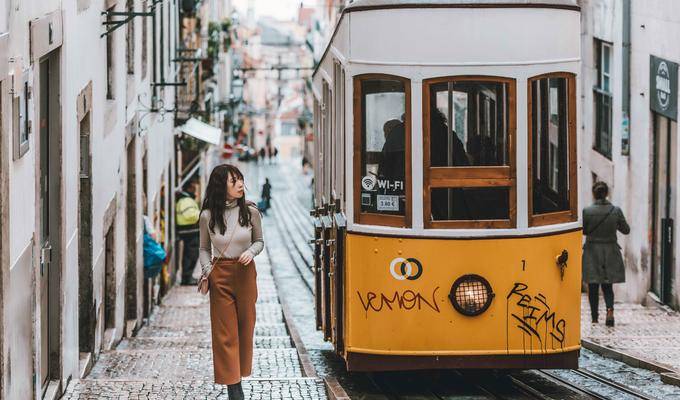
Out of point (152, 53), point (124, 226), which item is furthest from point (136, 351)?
point (152, 53)

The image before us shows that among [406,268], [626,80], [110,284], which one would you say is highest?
[626,80]

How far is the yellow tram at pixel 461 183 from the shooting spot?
28.8 ft

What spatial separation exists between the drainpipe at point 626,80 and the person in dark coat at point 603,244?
5.52 m

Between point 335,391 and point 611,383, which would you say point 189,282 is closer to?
point 611,383

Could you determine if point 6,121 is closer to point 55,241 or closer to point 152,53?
point 55,241

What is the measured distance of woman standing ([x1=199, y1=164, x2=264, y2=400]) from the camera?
8.28m

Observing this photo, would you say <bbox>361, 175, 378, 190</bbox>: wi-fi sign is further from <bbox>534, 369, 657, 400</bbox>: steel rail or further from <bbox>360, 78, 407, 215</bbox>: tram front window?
<bbox>534, 369, 657, 400</bbox>: steel rail

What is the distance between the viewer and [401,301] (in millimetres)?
8914

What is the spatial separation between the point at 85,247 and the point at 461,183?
4121mm

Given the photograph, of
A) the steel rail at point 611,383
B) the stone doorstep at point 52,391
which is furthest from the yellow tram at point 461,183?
the stone doorstep at point 52,391

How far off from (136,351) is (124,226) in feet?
8.49

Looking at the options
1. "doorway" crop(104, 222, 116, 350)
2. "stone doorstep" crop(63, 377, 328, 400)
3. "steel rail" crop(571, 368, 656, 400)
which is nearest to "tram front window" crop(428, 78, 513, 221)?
"stone doorstep" crop(63, 377, 328, 400)

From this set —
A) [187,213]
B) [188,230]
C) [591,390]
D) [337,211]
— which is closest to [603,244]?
[591,390]

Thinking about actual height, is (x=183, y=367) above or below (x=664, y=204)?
below
